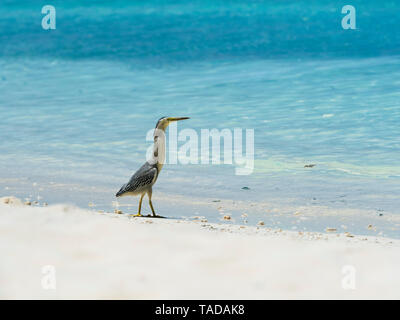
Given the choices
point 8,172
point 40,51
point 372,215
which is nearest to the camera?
point 372,215

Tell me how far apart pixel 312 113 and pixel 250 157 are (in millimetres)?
2944

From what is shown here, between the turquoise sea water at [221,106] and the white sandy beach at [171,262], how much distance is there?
151 centimetres

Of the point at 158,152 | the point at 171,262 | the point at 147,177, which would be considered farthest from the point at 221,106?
the point at 171,262

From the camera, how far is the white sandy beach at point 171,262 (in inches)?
159

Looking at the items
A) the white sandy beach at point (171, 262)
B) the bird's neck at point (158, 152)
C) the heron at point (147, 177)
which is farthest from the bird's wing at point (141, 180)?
the white sandy beach at point (171, 262)

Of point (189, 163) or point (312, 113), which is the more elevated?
point (312, 113)

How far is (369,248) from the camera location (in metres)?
5.14

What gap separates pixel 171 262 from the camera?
4441mm

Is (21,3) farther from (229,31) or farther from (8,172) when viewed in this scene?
(8,172)

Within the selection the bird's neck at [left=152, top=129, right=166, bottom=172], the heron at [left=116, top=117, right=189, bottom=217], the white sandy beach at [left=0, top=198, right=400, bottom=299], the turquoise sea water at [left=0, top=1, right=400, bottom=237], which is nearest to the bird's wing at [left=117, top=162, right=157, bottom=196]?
the heron at [left=116, top=117, right=189, bottom=217]

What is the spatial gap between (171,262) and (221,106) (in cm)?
825

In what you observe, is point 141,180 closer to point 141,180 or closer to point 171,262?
point 141,180

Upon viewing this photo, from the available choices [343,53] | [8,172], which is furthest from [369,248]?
[343,53]

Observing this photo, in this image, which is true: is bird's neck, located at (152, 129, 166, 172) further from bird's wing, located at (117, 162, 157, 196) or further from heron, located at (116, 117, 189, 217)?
bird's wing, located at (117, 162, 157, 196)
